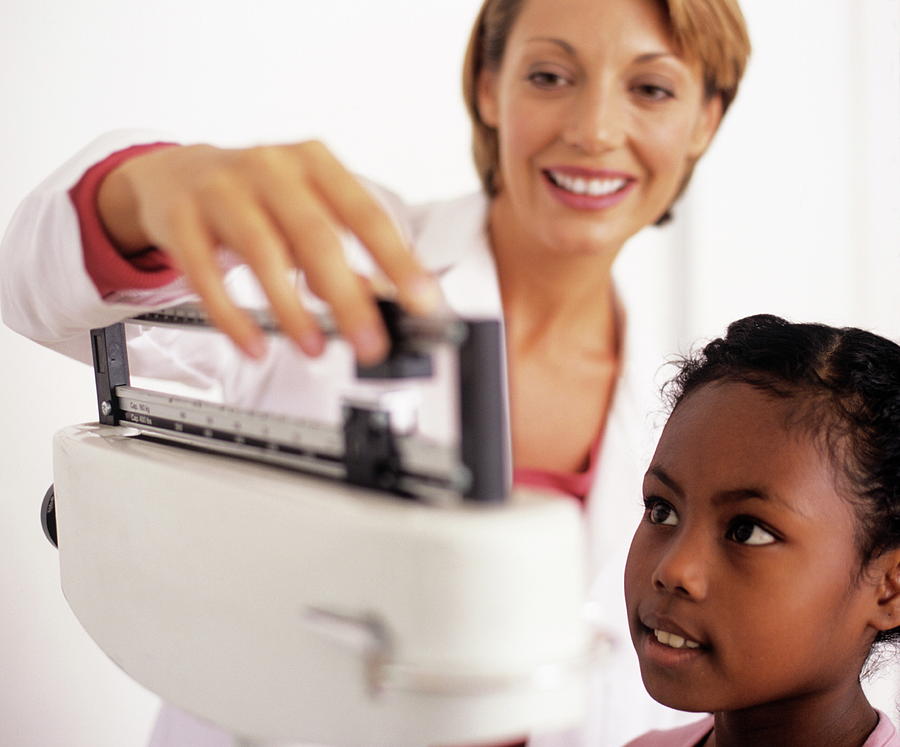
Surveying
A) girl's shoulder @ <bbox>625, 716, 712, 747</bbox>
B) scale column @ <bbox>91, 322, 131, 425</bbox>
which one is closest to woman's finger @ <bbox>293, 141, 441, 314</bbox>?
scale column @ <bbox>91, 322, 131, 425</bbox>

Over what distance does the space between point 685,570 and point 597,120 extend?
0.54 meters

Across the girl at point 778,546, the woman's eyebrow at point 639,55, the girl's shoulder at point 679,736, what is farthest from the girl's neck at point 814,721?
the woman's eyebrow at point 639,55

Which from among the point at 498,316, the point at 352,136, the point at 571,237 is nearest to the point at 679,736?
the point at 498,316

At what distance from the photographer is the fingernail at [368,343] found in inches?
16.3

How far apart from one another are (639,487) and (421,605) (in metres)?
0.75

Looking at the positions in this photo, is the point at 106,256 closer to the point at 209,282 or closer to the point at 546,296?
the point at 209,282

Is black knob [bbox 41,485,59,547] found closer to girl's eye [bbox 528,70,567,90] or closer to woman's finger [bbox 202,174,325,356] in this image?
woman's finger [bbox 202,174,325,356]

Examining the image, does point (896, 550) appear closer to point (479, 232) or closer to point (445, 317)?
point (445, 317)

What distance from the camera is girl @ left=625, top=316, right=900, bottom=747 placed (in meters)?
0.73

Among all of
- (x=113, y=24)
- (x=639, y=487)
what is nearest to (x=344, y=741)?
(x=639, y=487)

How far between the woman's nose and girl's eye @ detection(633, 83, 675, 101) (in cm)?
3

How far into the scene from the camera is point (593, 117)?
3.54 feet

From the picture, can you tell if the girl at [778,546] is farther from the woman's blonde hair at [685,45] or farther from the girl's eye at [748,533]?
the woman's blonde hair at [685,45]

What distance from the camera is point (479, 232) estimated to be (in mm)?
1224
